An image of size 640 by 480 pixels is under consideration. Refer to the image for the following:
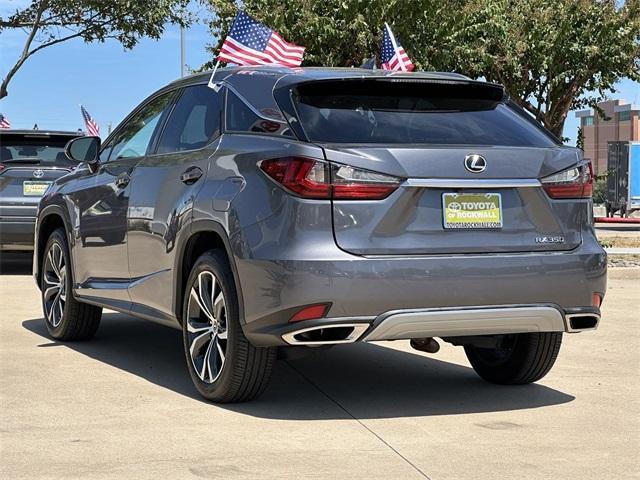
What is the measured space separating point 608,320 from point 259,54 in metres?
7.67

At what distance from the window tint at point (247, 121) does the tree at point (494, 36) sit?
870 inches

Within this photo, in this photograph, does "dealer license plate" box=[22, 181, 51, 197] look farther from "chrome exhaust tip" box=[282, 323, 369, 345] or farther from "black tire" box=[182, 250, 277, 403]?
"chrome exhaust tip" box=[282, 323, 369, 345]

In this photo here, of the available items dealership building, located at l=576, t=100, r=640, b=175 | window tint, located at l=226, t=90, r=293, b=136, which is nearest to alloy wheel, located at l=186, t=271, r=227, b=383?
window tint, located at l=226, t=90, r=293, b=136

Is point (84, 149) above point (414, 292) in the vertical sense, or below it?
above

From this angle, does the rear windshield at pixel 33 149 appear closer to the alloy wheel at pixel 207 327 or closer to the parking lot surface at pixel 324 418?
the parking lot surface at pixel 324 418

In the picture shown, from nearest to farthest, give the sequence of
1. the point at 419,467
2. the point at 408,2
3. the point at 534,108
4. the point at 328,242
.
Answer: the point at 419,467 → the point at 328,242 → the point at 408,2 → the point at 534,108

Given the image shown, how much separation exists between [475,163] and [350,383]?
177 centimetres

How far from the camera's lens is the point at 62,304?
332 inches

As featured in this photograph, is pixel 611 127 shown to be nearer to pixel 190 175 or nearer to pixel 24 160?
pixel 24 160

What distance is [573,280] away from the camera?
19.4 ft

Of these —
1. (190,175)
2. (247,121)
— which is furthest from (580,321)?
(190,175)

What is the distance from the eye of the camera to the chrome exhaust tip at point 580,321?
5.96m

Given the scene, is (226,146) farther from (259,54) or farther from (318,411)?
(259,54)

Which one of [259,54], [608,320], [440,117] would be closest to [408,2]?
[259,54]
